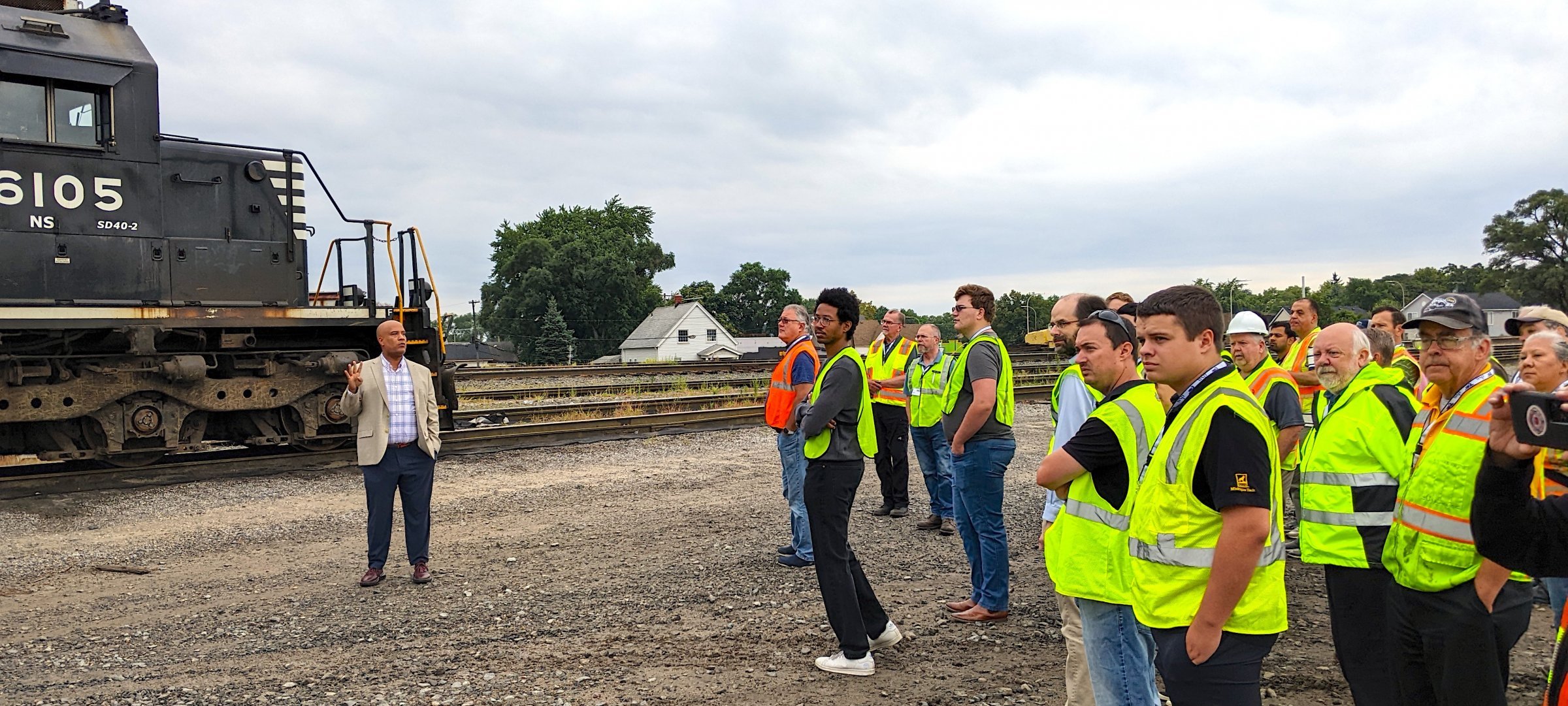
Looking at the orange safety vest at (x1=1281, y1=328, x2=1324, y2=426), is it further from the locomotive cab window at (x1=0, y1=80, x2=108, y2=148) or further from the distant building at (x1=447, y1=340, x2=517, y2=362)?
the distant building at (x1=447, y1=340, x2=517, y2=362)

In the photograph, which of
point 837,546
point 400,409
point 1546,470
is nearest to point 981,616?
point 837,546

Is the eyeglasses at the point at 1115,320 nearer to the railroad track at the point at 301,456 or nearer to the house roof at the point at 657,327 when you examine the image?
the railroad track at the point at 301,456

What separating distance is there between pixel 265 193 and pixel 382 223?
126 centimetres

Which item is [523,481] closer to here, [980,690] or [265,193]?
[265,193]

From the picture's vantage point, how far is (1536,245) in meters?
67.9

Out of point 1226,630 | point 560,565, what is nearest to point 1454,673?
point 1226,630

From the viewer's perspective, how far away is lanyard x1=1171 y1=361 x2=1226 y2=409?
8.71 feet

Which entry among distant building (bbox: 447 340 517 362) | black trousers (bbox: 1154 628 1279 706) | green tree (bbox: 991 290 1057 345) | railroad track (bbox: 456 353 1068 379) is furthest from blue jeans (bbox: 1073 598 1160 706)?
green tree (bbox: 991 290 1057 345)

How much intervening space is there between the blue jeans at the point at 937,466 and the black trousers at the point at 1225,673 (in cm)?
526

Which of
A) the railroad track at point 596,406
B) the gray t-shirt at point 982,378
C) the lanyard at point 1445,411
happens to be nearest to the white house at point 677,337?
the railroad track at point 596,406

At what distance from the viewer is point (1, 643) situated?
5164 millimetres

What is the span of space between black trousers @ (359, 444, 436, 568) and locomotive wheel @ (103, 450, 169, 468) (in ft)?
17.9

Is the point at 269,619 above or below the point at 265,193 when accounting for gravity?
below

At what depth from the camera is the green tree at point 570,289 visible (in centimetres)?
6594
